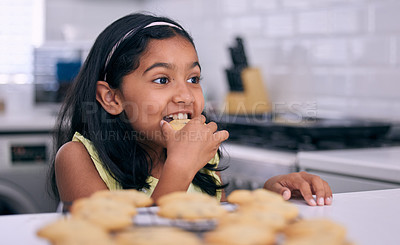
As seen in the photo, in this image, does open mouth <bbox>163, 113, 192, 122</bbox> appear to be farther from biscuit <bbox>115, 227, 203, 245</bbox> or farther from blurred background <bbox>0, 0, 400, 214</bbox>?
biscuit <bbox>115, 227, 203, 245</bbox>

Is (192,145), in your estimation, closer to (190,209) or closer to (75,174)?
(75,174)

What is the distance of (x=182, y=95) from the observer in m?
1.18

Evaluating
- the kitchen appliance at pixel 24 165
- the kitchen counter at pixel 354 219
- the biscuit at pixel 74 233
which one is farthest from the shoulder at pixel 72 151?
the kitchen appliance at pixel 24 165

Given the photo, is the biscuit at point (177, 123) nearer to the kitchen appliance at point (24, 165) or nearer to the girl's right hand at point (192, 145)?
the girl's right hand at point (192, 145)

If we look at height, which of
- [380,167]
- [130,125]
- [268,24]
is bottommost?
[380,167]

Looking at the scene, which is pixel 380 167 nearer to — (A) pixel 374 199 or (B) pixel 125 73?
(A) pixel 374 199

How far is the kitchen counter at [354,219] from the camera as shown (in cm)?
55

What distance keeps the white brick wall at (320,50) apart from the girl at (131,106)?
40.3 inches

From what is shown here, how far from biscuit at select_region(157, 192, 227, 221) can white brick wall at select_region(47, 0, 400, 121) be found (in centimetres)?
163

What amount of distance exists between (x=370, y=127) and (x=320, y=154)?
0.36 meters

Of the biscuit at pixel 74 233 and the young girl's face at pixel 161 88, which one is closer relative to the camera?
the biscuit at pixel 74 233

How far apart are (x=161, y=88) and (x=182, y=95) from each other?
0.06 meters

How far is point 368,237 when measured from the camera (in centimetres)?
56

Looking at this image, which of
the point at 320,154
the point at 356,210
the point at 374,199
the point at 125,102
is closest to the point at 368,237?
the point at 356,210
